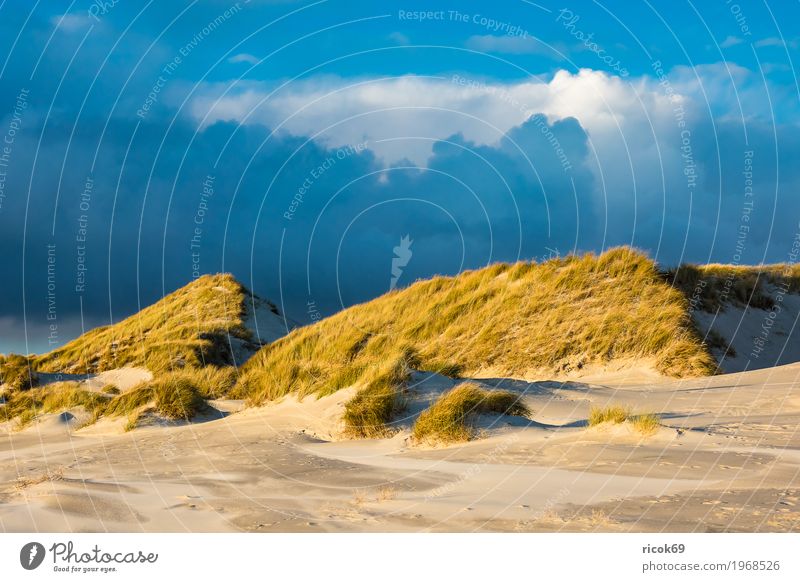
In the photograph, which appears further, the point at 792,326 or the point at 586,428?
the point at 792,326

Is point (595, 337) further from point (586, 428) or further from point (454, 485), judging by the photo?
point (454, 485)

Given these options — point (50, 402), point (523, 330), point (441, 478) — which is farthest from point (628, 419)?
point (50, 402)

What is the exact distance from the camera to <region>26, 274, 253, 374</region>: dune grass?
20984 mm

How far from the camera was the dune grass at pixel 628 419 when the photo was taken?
22.9 ft

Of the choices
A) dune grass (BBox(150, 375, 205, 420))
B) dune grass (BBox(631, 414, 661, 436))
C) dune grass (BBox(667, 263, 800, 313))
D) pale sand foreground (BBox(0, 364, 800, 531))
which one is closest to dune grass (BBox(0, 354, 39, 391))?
dune grass (BBox(150, 375, 205, 420))

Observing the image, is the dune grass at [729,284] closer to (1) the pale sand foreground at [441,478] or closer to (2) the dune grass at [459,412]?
(1) the pale sand foreground at [441,478]

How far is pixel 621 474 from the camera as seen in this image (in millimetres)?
5707

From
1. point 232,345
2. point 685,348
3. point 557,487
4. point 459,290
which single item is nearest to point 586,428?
point 557,487

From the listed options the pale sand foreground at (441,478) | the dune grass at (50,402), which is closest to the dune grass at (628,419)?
the pale sand foreground at (441,478)

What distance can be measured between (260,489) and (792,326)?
18.1 m

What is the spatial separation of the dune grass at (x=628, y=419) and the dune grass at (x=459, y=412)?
1206mm

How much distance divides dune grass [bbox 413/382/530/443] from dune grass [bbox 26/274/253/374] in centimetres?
1249

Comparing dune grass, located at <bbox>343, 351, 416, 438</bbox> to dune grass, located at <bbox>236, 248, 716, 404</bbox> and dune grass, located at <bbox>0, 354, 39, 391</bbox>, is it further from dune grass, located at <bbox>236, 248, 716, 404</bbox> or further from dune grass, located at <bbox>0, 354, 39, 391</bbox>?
dune grass, located at <bbox>0, 354, 39, 391</bbox>

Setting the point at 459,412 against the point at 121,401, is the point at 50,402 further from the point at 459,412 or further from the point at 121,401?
the point at 459,412
